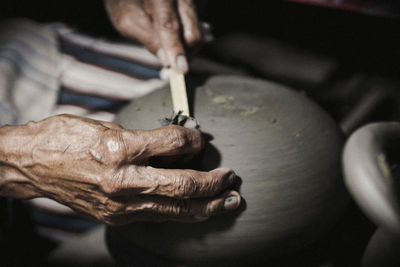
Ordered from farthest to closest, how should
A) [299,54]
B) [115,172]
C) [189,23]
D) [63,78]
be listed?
[299,54] → [63,78] → [189,23] → [115,172]

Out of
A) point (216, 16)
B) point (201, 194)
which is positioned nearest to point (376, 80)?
point (216, 16)

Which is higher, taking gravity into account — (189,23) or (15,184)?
(189,23)

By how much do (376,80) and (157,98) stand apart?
1.02 meters

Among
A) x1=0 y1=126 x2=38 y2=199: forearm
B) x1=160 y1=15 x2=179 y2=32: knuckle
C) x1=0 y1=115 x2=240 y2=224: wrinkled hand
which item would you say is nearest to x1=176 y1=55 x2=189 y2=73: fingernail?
x1=160 y1=15 x2=179 y2=32: knuckle

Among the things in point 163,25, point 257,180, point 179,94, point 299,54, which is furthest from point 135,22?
point 299,54

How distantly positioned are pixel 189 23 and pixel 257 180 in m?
0.54

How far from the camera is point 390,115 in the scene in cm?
137

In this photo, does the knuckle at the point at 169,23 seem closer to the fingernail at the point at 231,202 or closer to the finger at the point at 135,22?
the finger at the point at 135,22

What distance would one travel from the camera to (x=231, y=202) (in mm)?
677

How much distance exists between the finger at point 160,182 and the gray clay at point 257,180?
0.07 meters

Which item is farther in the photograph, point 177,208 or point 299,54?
point 299,54

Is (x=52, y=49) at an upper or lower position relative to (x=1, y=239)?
upper

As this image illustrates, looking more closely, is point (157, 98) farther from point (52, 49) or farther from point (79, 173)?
point (52, 49)

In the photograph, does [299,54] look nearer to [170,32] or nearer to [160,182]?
[170,32]
